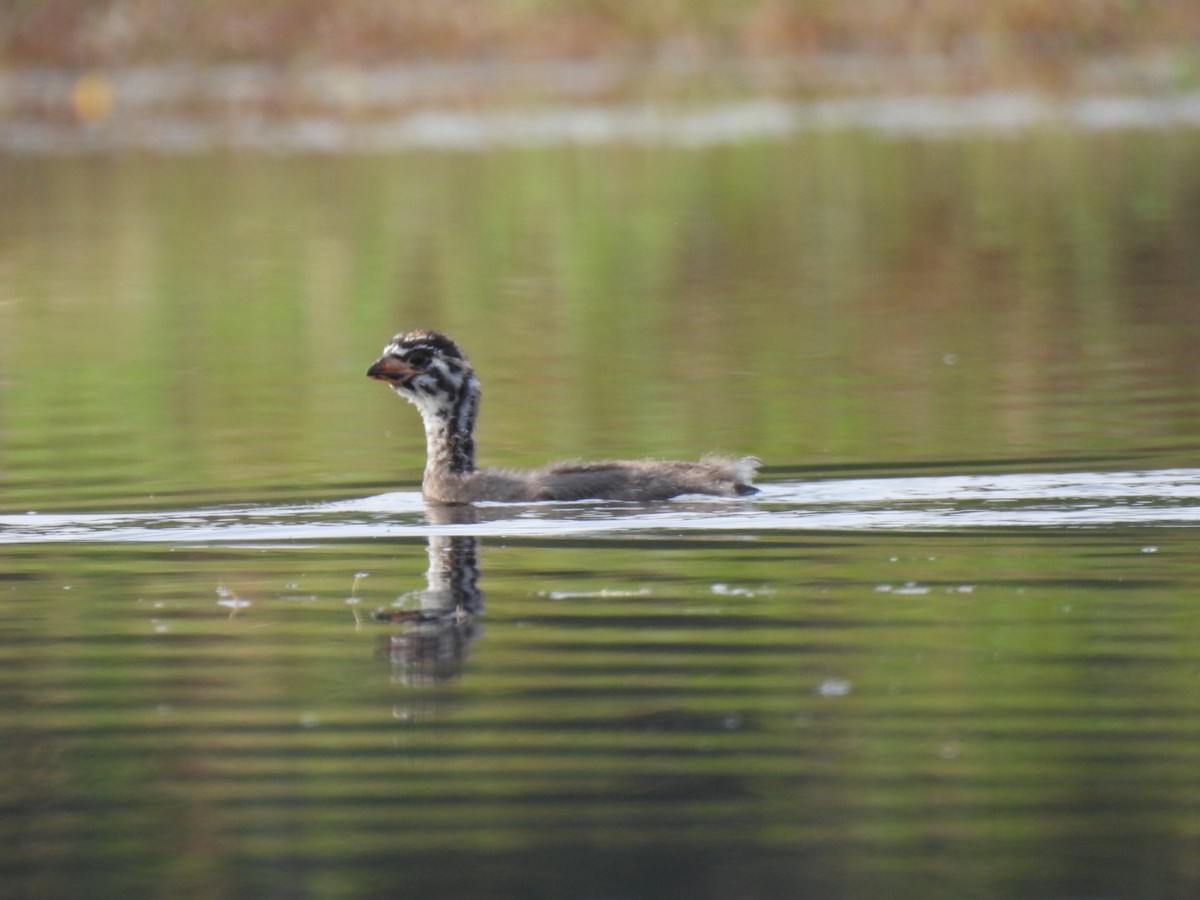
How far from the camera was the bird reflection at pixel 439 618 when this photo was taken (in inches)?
342

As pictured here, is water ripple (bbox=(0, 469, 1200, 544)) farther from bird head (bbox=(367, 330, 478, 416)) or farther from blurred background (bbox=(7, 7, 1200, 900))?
bird head (bbox=(367, 330, 478, 416))

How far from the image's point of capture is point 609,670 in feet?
27.7

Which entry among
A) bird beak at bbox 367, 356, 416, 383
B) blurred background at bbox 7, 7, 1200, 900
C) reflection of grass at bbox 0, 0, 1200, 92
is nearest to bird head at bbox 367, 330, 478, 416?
bird beak at bbox 367, 356, 416, 383

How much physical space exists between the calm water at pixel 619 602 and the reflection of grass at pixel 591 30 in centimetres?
2348

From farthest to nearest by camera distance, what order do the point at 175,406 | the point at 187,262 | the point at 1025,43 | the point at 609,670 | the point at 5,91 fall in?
1. the point at 5,91
2. the point at 1025,43
3. the point at 187,262
4. the point at 175,406
5. the point at 609,670

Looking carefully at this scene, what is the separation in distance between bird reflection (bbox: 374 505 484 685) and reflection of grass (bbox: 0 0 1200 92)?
36.1m

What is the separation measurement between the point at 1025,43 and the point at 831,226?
20184 mm

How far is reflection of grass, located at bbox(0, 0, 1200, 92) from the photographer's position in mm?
46438

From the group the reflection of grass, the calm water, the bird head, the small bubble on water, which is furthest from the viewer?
the reflection of grass

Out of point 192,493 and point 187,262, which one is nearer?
point 192,493

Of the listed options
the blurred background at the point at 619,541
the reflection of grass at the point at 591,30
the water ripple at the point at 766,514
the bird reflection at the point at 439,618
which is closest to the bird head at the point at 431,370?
the blurred background at the point at 619,541

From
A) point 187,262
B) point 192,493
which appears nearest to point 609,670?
point 192,493

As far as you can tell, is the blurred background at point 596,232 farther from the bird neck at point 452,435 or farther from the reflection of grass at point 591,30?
the bird neck at point 452,435

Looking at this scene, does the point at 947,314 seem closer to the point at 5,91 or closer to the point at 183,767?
the point at 183,767
